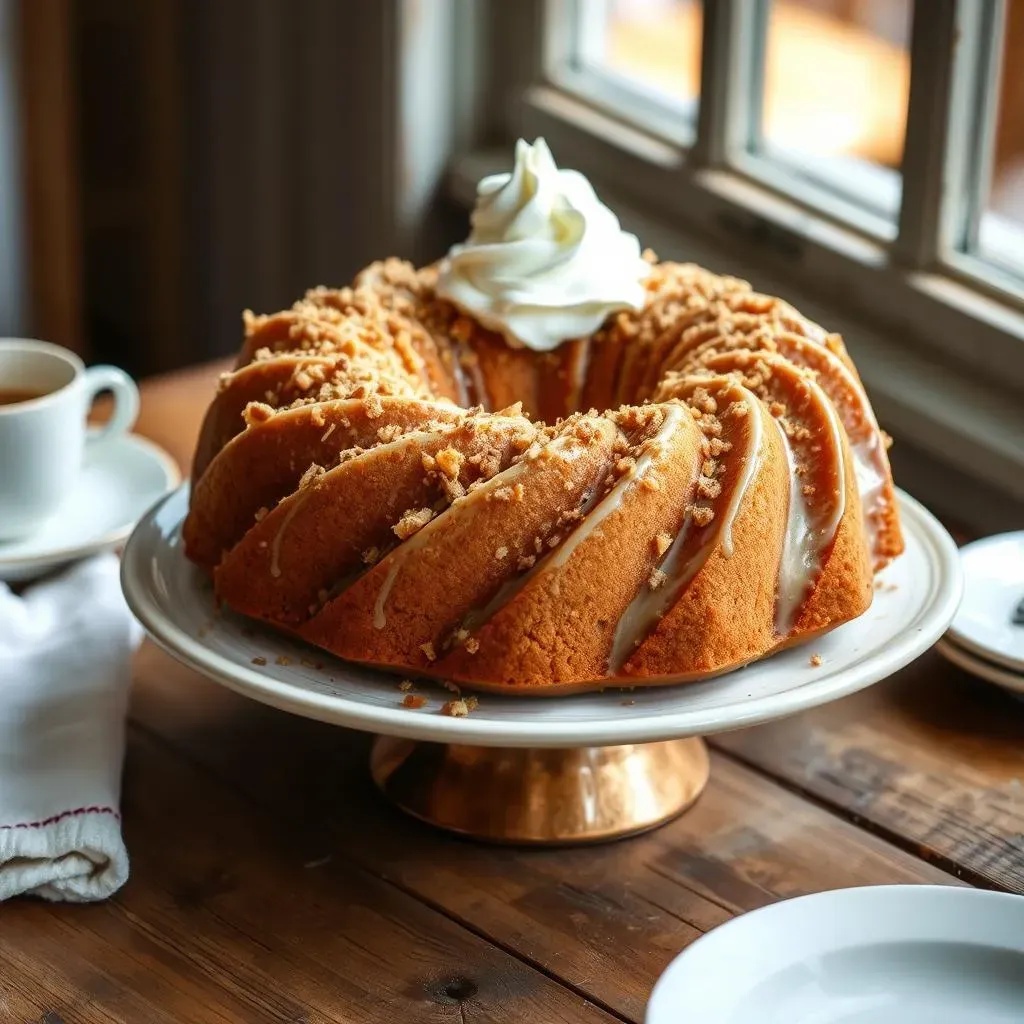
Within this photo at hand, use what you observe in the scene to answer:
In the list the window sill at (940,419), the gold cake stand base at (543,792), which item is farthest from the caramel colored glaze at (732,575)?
the window sill at (940,419)

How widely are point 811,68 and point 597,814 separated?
970 millimetres

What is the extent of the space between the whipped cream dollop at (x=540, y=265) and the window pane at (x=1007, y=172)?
0.43 m

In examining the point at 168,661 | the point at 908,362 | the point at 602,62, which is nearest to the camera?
the point at 168,661

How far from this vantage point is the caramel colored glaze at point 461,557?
2.83 ft

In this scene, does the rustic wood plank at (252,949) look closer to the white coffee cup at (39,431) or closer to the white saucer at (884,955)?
the white saucer at (884,955)

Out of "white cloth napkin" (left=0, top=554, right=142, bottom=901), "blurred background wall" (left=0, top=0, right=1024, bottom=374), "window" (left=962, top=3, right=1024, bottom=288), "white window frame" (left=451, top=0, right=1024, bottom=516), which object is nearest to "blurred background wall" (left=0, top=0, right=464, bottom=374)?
"blurred background wall" (left=0, top=0, right=1024, bottom=374)

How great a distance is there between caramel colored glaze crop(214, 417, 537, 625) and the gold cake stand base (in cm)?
14

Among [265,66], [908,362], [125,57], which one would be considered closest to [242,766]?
[908,362]

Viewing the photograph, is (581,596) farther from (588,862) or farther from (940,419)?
(940,419)

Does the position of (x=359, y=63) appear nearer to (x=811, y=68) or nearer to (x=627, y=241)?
(x=811, y=68)

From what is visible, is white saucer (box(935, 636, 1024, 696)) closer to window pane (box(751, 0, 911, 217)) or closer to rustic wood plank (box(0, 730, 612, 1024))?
rustic wood plank (box(0, 730, 612, 1024))

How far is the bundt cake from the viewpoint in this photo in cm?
86

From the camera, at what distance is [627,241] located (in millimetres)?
1118

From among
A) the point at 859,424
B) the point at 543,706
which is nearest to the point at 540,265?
the point at 859,424
